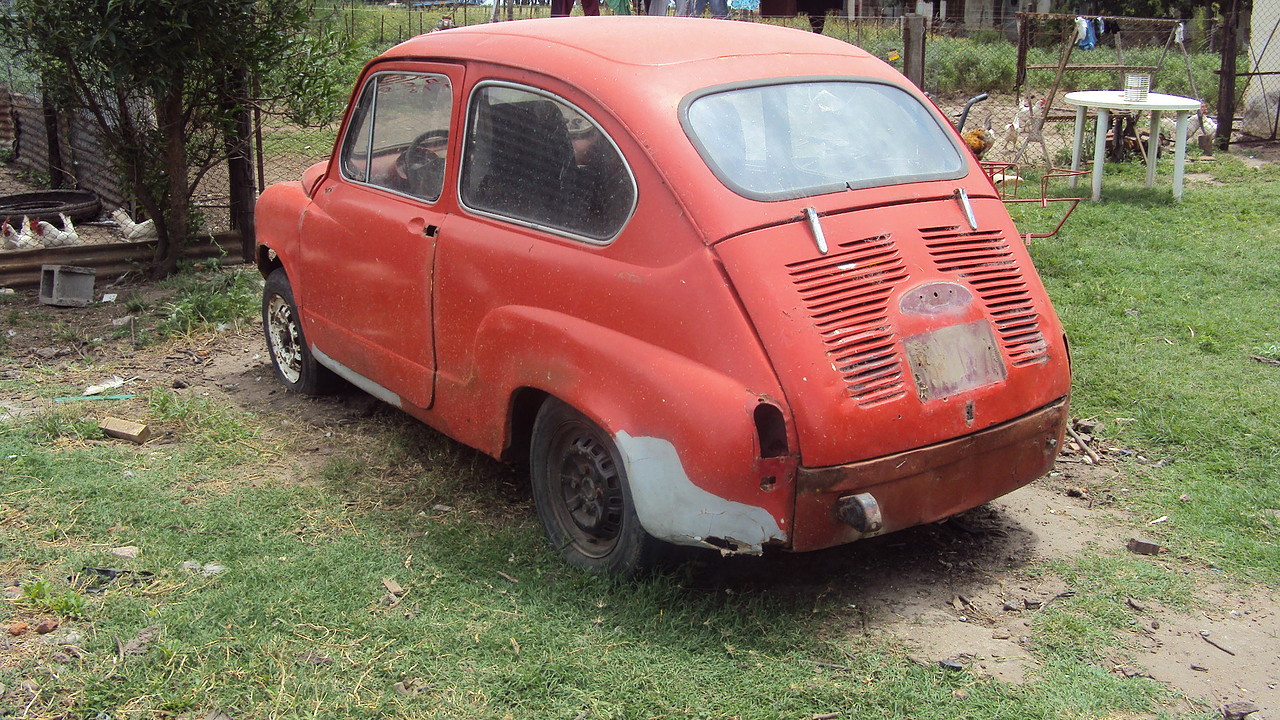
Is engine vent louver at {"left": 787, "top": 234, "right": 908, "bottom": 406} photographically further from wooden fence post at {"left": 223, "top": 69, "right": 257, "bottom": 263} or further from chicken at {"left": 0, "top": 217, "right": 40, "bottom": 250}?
chicken at {"left": 0, "top": 217, "right": 40, "bottom": 250}

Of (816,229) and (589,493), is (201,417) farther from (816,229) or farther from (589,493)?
(816,229)

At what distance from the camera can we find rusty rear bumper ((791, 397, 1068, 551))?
3.33 meters

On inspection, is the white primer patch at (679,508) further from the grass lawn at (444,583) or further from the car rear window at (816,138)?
the car rear window at (816,138)

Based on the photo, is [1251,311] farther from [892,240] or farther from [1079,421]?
[892,240]

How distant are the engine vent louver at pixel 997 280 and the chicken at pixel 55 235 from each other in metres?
6.69

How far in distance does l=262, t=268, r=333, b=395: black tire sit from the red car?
1.11 m

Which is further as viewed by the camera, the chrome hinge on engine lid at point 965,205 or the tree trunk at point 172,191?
the tree trunk at point 172,191

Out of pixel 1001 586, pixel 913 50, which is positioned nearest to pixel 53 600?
pixel 1001 586

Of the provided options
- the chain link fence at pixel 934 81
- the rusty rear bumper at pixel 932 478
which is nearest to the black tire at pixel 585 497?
the rusty rear bumper at pixel 932 478

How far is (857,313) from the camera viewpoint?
3.46m

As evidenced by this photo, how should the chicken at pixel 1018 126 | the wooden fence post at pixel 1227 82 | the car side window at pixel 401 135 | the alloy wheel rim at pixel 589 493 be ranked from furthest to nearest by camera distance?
the wooden fence post at pixel 1227 82
the chicken at pixel 1018 126
the car side window at pixel 401 135
the alloy wheel rim at pixel 589 493

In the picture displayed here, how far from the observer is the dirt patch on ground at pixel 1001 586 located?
3.36 meters

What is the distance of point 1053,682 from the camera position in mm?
3236

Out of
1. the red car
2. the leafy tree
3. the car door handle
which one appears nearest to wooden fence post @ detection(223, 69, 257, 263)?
the leafy tree
